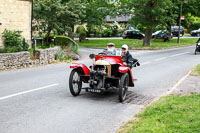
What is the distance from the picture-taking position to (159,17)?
1222 inches

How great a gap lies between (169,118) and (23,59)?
11.3 m

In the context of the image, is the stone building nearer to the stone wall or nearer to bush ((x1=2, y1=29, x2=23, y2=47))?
bush ((x1=2, y1=29, x2=23, y2=47))

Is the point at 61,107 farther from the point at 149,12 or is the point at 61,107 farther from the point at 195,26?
the point at 195,26

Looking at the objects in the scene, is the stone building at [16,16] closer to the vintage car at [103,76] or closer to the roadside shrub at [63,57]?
the roadside shrub at [63,57]

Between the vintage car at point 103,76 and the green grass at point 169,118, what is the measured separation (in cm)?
119

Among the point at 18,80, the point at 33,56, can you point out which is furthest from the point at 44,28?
the point at 18,80

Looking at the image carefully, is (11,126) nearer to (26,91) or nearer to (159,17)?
(26,91)

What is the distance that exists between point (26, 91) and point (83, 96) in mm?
1855

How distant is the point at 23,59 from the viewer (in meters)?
15.8

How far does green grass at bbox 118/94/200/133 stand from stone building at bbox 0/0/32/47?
14.1m

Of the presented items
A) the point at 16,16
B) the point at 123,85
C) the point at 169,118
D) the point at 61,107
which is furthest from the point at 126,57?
the point at 16,16

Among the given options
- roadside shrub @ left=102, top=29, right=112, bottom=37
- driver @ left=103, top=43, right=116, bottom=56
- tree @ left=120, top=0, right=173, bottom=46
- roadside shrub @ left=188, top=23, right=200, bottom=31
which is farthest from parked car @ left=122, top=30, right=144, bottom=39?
driver @ left=103, top=43, right=116, bottom=56

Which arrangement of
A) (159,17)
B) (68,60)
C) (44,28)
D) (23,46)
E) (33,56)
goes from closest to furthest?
Answer: 1. (33,56)
2. (23,46)
3. (68,60)
4. (44,28)
5. (159,17)

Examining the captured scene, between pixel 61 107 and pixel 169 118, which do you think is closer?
pixel 169 118
